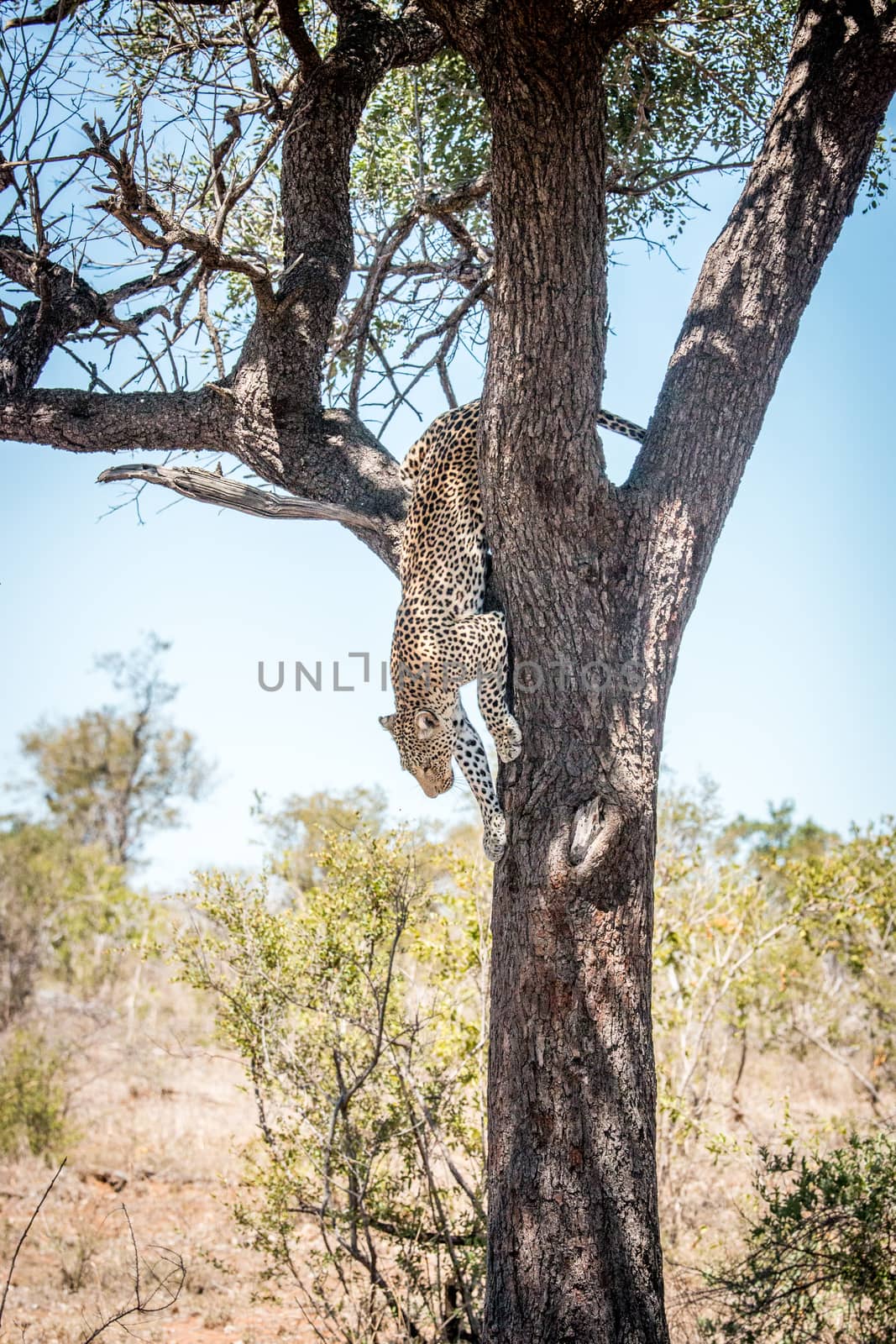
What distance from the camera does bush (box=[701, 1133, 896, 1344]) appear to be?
15.3ft

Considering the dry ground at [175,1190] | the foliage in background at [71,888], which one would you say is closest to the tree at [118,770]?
the foliage in background at [71,888]

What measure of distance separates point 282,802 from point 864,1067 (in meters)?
8.38

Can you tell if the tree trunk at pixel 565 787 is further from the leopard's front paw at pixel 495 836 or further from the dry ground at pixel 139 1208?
the dry ground at pixel 139 1208

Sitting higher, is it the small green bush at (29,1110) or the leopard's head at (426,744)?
the leopard's head at (426,744)

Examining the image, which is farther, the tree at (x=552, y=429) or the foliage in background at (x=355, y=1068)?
the foliage in background at (x=355, y=1068)

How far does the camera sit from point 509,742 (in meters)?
4.56

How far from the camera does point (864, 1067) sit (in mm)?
11805

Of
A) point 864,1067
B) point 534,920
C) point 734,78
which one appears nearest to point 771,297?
point 534,920

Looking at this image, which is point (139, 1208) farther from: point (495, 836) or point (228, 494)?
point (228, 494)

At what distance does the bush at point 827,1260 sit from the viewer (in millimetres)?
4668

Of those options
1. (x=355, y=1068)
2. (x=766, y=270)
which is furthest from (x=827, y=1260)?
(x=766, y=270)

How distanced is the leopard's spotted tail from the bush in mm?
3100

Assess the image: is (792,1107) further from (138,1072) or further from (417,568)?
(417,568)

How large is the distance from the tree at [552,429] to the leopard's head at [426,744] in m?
0.89
